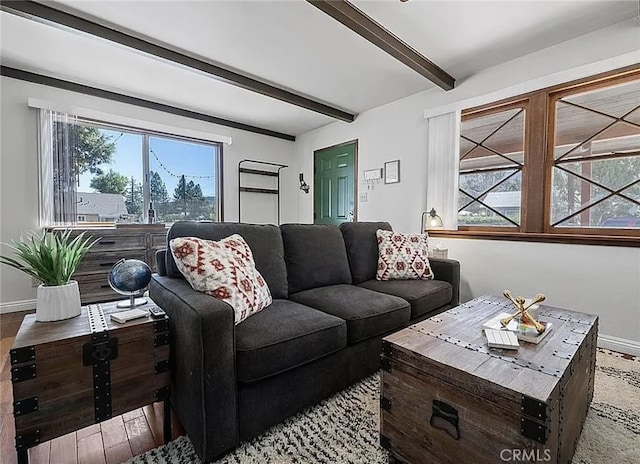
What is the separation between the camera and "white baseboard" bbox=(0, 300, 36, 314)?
3059 mm

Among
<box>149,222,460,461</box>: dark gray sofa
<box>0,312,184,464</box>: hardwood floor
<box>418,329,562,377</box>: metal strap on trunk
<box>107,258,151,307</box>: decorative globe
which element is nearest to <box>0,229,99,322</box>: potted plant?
<box>107,258,151,307</box>: decorative globe

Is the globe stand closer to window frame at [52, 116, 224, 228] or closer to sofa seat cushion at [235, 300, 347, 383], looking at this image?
sofa seat cushion at [235, 300, 347, 383]

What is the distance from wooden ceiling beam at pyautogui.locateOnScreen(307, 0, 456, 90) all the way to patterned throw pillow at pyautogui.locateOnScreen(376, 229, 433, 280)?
1534 millimetres

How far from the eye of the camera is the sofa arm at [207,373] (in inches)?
45.1

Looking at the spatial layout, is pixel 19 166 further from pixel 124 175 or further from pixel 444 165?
pixel 444 165

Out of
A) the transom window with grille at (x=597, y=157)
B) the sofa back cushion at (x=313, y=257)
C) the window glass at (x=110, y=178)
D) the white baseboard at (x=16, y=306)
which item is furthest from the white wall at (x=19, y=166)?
the transom window with grille at (x=597, y=157)

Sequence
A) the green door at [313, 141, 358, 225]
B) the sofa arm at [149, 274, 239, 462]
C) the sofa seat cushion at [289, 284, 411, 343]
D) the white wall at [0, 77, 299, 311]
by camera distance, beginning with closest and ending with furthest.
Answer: the sofa arm at [149, 274, 239, 462] < the sofa seat cushion at [289, 284, 411, 343] < the white wall at [0, 77, 299, 311] < the green door at [313, 141, 358, 225]

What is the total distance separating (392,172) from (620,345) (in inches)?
101

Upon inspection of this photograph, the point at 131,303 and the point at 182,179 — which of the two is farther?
the point at 182,179

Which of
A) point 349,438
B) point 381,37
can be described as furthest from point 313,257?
point 381,37

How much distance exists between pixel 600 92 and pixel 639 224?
1.07 m

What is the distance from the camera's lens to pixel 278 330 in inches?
54.8

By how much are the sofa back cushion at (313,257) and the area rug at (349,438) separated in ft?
2.52

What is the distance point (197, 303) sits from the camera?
1223mm
